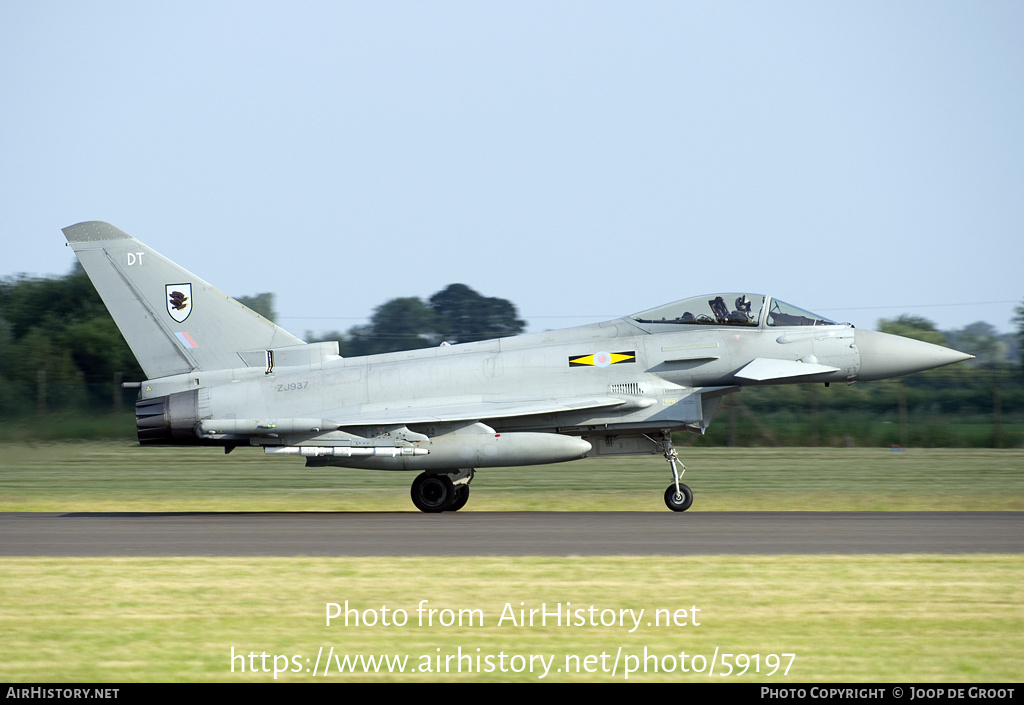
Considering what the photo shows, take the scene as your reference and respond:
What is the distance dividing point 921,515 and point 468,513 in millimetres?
5929

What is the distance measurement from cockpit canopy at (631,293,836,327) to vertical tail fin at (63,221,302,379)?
5815 millimetres

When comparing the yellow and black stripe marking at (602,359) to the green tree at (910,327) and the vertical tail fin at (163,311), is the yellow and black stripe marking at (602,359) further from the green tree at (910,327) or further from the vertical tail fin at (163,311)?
the green tree at (910,327)

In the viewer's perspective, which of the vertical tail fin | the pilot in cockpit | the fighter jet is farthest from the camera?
the vertical tail fin

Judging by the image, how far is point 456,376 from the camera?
51.3 ft

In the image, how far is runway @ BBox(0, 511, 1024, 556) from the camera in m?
10.4

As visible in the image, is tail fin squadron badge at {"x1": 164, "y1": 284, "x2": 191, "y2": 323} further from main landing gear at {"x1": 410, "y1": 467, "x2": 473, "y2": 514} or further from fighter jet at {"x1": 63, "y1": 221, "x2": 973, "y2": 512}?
main landing gear at {"x1": 410, "y1": 467, "x2": 473, "y2": 514}

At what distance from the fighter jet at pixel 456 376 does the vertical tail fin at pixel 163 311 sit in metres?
0.02

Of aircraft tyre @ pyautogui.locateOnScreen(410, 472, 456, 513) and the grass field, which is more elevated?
the grass field

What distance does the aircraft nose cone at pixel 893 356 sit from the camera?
50.5 ft

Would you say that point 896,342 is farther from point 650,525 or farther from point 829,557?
point 829,557

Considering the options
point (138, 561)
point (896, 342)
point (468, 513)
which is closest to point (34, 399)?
point (468, 513)

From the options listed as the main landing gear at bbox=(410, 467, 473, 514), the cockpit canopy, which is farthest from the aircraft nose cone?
the main landing gear at bbox=(410, 467, 473, 514)

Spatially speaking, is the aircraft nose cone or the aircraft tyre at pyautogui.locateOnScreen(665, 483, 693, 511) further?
the aircraft nose cone

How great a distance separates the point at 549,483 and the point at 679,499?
16.2 ft
